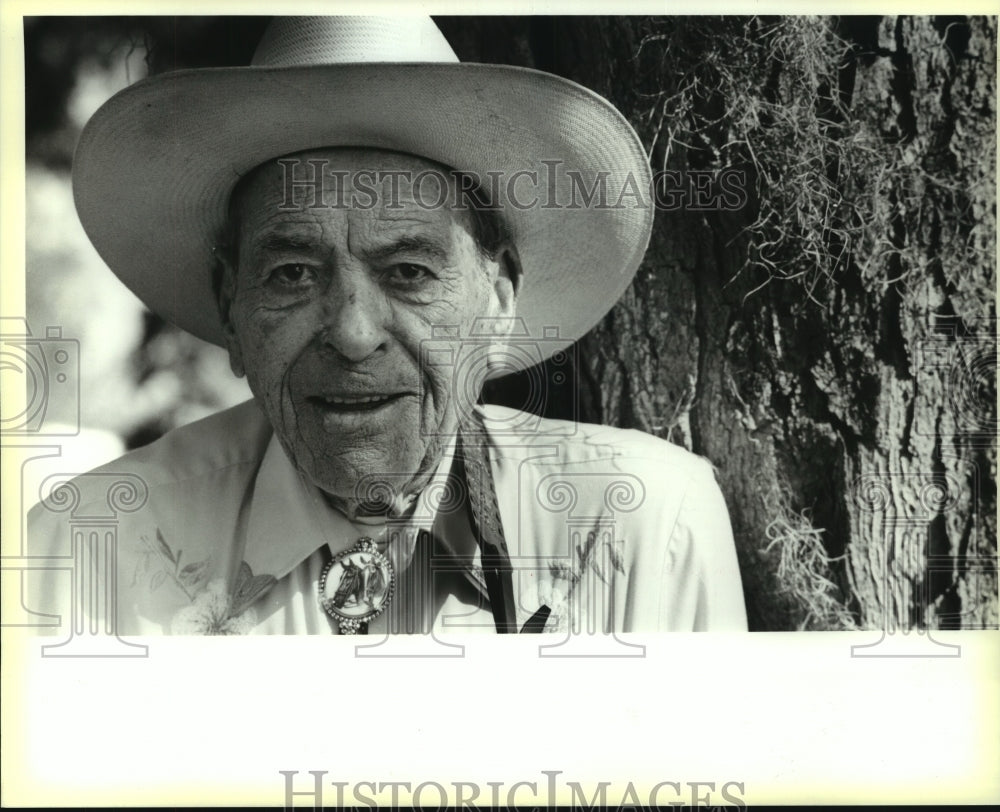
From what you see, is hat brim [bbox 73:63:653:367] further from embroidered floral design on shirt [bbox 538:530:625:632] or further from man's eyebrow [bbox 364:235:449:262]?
embroidered floral design on shirt [bbox 538:530:625:632]

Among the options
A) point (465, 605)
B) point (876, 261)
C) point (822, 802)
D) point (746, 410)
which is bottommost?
point (822, 802)

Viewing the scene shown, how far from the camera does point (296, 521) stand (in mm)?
3410

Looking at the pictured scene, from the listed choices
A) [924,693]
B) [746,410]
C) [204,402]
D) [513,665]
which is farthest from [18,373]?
[924,693]

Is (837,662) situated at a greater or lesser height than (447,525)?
lesser

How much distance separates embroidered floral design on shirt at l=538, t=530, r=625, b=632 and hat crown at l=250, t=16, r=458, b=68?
147 cm

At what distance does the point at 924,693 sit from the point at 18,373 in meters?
2.89

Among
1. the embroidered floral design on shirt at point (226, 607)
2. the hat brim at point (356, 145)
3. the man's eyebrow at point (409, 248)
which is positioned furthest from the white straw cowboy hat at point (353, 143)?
the embroidered floral design on shirt at point (226, 607)

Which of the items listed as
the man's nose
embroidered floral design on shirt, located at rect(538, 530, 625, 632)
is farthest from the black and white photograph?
the man's nose

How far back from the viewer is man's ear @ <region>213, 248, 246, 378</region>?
3354mm

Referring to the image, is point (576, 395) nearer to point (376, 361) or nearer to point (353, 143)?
point (376, 361)

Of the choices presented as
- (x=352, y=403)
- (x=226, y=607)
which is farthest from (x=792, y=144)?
(x=226, y=607)

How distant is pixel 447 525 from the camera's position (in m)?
3.44

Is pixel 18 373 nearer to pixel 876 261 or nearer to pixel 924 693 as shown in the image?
pixel 876 261

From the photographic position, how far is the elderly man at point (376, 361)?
3.24m
